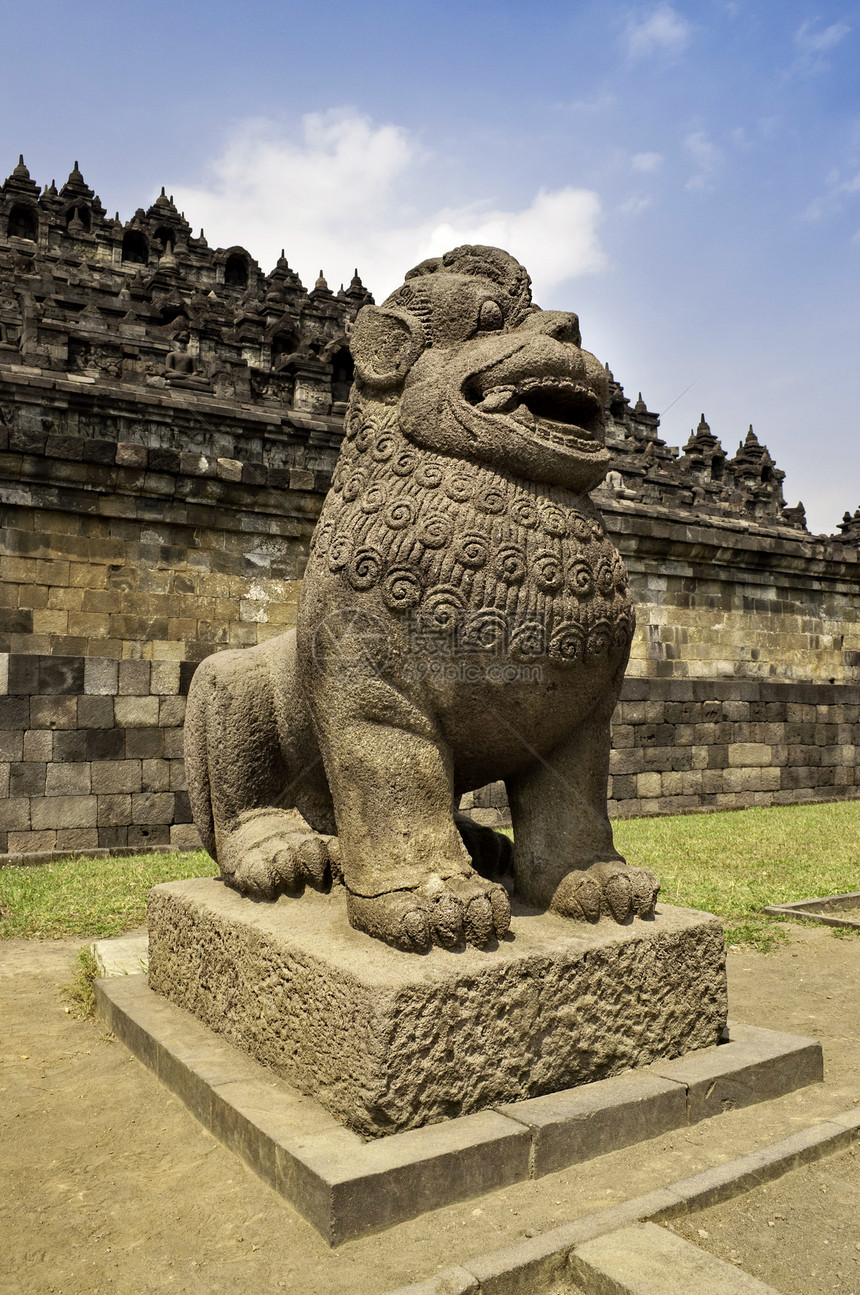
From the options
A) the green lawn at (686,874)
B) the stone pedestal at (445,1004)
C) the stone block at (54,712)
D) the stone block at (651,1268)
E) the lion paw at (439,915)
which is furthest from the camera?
the stone block at (54,712)

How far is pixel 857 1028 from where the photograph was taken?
11.2 ft

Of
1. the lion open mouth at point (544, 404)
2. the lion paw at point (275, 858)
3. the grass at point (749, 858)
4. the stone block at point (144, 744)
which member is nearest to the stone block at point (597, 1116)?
the lion paw at point (275, 858)

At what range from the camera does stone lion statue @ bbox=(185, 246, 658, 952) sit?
7.66 ft

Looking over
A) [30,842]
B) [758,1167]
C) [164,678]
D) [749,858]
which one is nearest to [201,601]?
[164,678]

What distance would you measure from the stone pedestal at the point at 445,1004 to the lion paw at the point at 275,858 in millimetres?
55

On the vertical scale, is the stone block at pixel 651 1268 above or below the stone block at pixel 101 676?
below

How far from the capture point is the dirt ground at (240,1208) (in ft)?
5.89

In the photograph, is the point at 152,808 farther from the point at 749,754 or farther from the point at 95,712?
the point at 749,754

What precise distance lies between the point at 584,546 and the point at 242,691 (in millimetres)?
1195

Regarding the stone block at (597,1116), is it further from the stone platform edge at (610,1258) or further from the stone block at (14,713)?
the stone block at (14,713)

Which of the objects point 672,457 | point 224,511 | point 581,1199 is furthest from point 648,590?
point 672,457

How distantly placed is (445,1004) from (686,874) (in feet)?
15.5

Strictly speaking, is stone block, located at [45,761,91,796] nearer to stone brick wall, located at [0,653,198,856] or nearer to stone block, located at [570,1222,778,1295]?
stone brick wall, located at [0,653,198,856]

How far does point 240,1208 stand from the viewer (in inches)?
79.2
